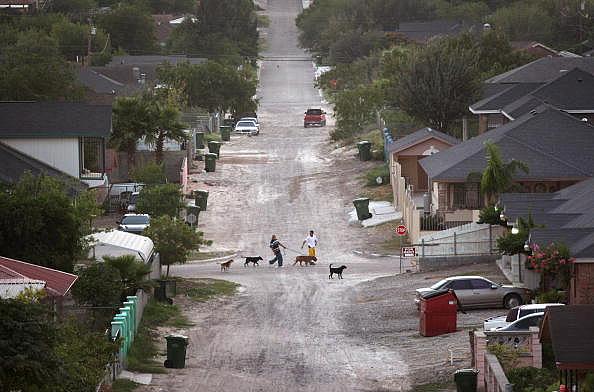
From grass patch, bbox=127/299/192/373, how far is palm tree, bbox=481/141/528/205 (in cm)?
1391

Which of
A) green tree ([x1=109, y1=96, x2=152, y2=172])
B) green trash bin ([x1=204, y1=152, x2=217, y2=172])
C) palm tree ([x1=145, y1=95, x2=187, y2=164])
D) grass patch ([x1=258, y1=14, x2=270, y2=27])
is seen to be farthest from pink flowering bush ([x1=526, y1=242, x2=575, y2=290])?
grass patch ([x1=258, y1=14, x2=270, y2=27])

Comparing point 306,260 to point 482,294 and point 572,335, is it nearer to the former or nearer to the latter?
point 482,294

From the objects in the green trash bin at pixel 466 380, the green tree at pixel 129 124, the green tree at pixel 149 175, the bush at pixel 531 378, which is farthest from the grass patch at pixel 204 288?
the green tree at pixel 129 124

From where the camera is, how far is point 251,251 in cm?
6106

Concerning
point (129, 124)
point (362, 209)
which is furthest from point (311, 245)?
point (129, 124)

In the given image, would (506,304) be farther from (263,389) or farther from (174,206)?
(174,206)

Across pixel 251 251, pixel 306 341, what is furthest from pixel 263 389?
pixel 251 251

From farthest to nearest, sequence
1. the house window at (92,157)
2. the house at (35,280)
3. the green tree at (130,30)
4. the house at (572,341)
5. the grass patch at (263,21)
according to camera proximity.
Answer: the grass patch at (263,21) < the green tree at (130,30) < the house window at (92,157) < the house at (35,280) < the house at (572,341)

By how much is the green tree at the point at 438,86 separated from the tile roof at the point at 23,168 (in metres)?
27.2

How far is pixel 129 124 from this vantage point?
2849 inches

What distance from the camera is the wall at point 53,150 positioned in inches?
2242

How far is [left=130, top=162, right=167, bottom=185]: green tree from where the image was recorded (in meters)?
68.4

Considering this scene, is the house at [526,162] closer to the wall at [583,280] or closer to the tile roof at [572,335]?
the wall at [583,280]

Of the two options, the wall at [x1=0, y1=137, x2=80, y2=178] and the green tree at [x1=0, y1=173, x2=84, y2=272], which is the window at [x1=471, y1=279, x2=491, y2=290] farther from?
the wall at [x1=0, y1=137, x2=80, y2=178]
